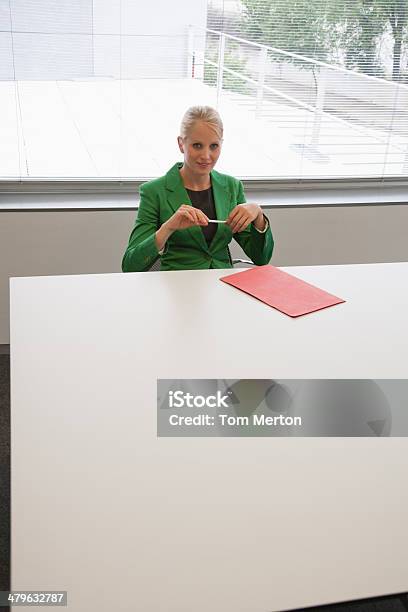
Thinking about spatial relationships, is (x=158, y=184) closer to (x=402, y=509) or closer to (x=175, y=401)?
(x=175, y=401)

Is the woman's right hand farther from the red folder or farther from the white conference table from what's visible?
the white conference table

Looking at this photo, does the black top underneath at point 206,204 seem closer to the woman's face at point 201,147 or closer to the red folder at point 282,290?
the woman's face at point 201,147

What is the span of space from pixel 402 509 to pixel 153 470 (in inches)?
18.7

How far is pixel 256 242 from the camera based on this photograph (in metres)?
2.55

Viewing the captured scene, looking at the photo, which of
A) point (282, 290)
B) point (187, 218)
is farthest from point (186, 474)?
point (187, 218)

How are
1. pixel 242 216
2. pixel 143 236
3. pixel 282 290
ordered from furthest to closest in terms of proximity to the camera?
pixel 143 236 < pixel 242 216 < pixel 282 290

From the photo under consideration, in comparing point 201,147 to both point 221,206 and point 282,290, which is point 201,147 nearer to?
point 221,206

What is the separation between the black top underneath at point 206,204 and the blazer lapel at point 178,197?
0.06 meters

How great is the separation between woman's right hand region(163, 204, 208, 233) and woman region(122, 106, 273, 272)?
0.03 metres

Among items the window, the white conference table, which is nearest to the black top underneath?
the white conference table

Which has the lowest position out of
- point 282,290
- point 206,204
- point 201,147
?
point 282,290

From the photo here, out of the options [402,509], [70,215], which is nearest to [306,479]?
[402,509]

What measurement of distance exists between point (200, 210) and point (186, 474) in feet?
4.53

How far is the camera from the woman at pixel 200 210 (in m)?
2.39
